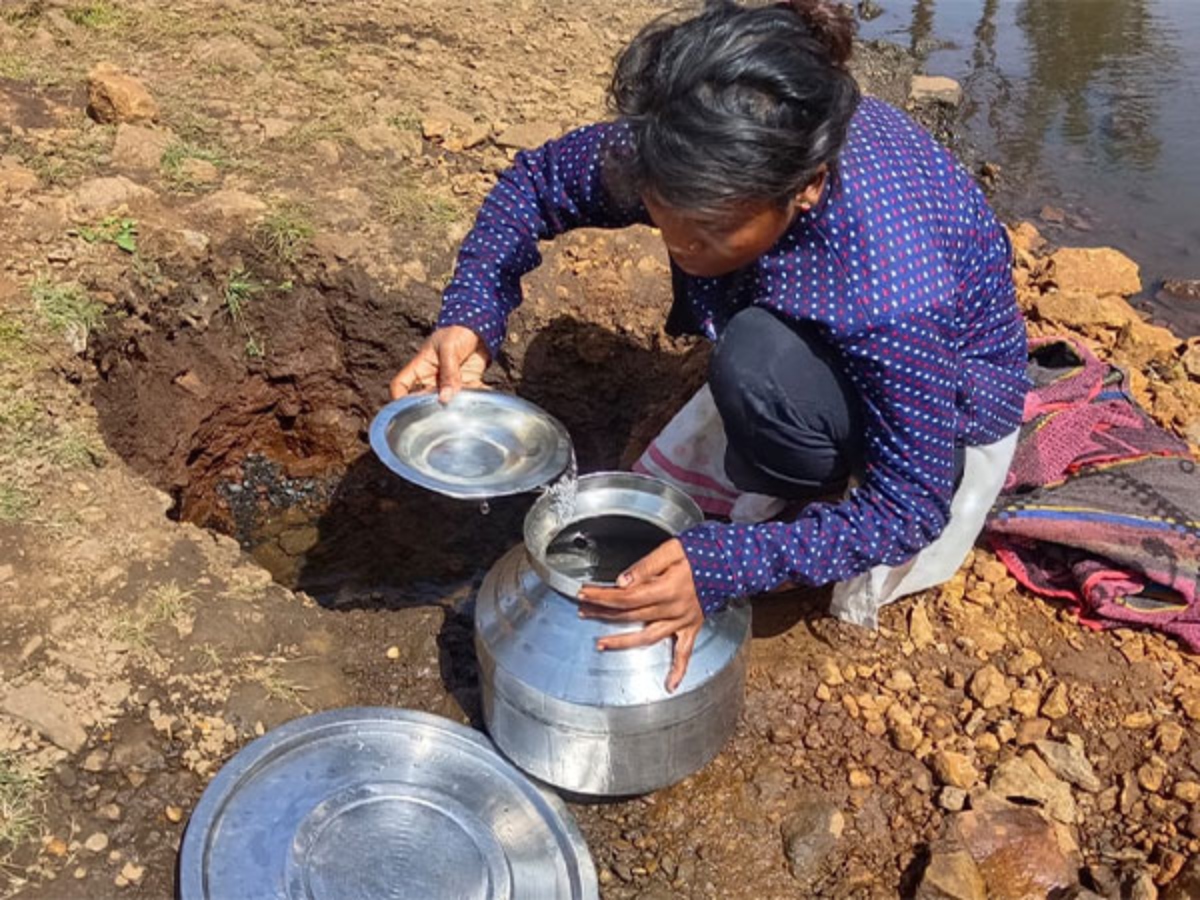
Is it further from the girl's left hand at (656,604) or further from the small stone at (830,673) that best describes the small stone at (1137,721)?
the girl's left hand at (656,604)

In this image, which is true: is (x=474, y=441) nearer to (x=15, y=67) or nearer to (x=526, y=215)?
(x=526, y=215)

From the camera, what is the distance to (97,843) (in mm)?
2057

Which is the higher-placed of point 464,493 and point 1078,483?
point 464,493

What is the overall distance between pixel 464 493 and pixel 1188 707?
155 centimetres

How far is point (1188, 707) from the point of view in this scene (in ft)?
8.19

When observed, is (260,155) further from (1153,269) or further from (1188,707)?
(1153,269)

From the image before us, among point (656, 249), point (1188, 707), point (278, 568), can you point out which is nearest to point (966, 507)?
point (1188, 707)

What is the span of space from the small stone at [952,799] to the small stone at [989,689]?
258mm

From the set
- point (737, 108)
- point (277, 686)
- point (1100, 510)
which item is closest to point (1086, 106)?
point (1100, 510)

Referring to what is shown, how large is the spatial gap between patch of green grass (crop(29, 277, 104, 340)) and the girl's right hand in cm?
114

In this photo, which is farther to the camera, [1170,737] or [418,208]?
[418,208]

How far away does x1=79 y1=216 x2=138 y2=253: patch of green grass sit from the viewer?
131 inches

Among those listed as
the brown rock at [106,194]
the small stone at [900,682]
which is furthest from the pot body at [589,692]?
the brown rock at [106,194]

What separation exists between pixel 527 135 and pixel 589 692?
2557mm
